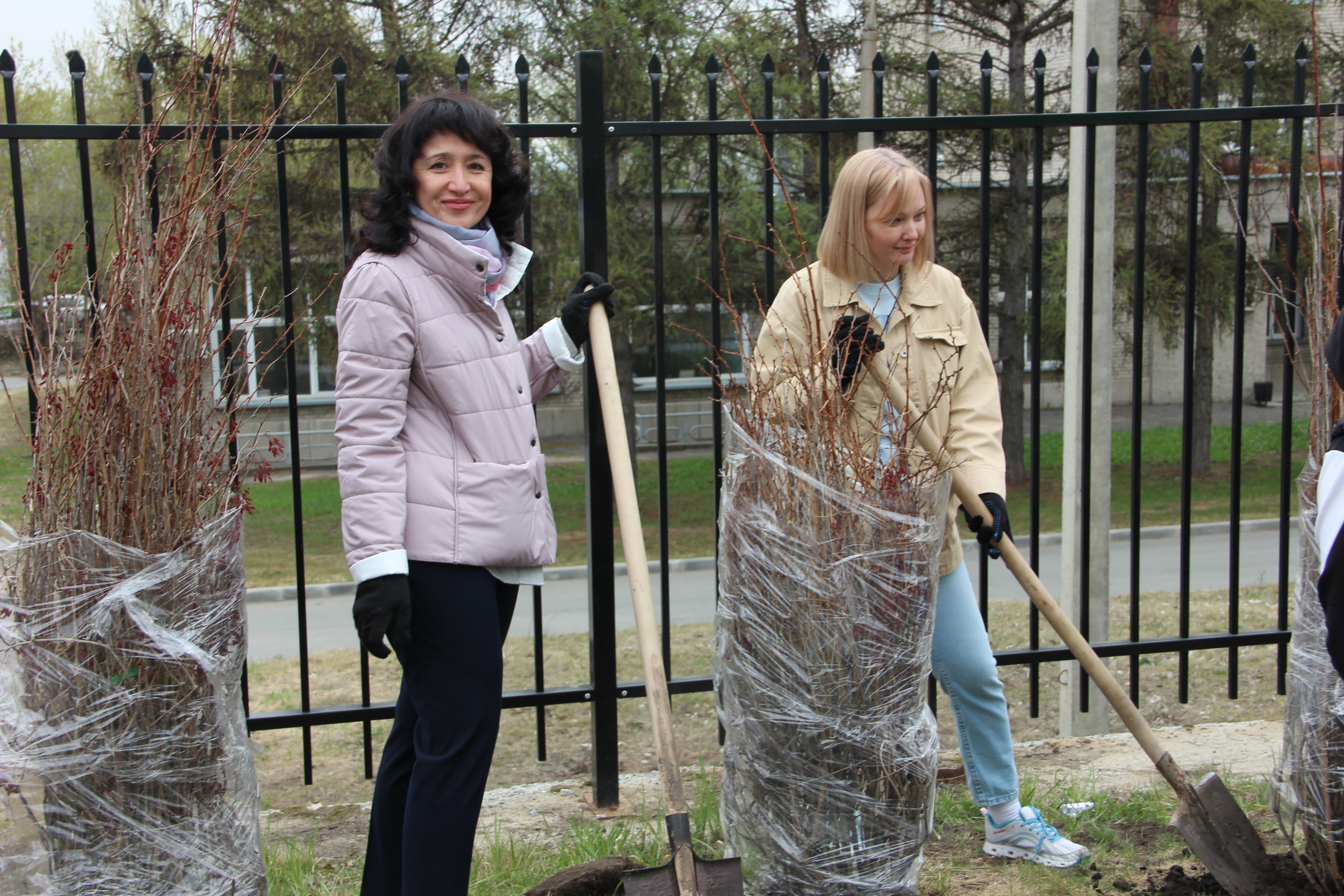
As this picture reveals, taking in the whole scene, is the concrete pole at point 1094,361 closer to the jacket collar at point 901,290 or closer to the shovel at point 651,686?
the jacket collar at point 901,290

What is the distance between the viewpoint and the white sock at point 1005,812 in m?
2.81

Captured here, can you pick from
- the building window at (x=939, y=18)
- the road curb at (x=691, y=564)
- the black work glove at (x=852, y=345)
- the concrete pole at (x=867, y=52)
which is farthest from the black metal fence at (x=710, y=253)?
the building window at (x=939, y=18)

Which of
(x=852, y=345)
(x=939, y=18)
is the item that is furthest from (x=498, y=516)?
(x=939, y=18)

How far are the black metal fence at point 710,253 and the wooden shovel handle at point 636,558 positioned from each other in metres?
0.39

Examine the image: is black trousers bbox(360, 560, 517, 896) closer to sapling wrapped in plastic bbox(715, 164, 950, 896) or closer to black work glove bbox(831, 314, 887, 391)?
sapling wrapped in plastic bbox(715, 164, 950, 896)

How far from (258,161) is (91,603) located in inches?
40.3

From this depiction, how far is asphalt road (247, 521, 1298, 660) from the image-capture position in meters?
7.25

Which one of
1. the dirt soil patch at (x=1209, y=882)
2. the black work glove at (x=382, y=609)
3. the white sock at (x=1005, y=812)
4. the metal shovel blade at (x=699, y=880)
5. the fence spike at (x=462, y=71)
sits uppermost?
the fence spike at (x=462, y=71)

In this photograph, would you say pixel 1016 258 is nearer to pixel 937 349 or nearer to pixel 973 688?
pixel 937 349

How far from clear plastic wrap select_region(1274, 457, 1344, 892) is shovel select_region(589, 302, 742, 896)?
4.65 ft

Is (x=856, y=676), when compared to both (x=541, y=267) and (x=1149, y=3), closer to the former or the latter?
(x=541, y=267)

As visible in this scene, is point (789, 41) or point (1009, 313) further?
point (1009, 313)

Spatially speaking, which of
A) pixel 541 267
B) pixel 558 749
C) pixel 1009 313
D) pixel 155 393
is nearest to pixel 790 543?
pixel 155 393

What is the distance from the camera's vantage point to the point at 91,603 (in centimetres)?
211
